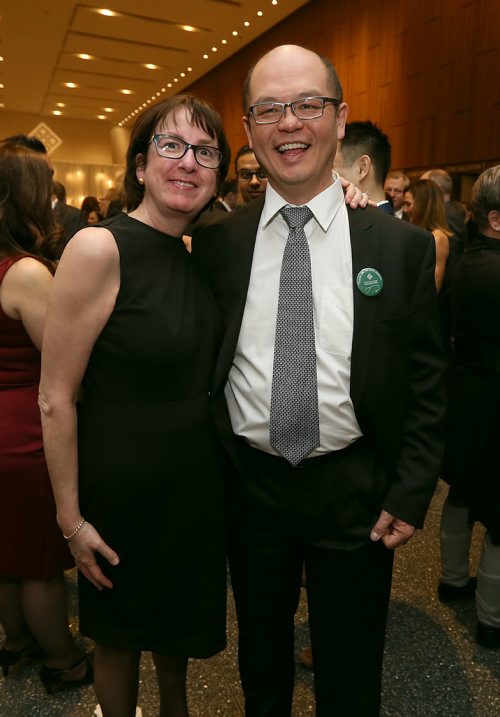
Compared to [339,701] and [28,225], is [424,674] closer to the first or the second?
[339,701]

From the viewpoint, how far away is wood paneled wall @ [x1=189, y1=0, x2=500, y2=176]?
584cm

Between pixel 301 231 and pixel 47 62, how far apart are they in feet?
39.8

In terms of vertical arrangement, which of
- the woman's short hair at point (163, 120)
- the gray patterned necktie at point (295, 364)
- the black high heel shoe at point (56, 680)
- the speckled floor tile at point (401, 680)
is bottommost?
the speckled floor tile at point (401, 680)

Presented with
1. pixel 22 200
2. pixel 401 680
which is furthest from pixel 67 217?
A: pixel 401 680

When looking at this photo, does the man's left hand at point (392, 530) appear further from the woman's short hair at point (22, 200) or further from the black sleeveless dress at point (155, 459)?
the woman's short hair at point (22, 200)

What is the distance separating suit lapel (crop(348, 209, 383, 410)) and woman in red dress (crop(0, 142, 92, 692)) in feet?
2.92

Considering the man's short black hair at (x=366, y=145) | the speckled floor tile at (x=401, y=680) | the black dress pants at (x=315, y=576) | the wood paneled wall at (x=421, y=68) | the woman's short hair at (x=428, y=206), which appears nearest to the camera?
the black dress pants at (x=315, y=576)

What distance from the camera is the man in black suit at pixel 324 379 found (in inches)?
50.6

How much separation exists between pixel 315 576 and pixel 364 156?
1733 mm

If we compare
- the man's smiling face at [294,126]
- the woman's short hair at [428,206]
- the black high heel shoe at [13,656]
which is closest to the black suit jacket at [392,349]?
the man's smiling face at [294,126]

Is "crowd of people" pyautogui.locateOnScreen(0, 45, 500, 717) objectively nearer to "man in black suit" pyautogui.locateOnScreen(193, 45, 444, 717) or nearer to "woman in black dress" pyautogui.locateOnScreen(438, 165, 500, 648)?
"man in black suit" pyautogui.locateOnScreen(193, 45, 444, 717)

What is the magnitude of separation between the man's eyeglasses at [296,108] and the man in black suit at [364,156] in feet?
3.60

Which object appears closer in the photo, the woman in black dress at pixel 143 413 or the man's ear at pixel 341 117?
the woman in black dress at pixel 143 413

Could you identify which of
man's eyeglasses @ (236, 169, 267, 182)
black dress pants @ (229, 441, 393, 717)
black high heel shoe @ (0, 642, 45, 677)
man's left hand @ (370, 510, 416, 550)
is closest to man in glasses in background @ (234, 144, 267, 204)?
man's eyeglasses @ (236, 169, 267, 182)
